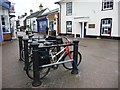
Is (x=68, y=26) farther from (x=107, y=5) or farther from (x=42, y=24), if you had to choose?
(x=42, y=24)

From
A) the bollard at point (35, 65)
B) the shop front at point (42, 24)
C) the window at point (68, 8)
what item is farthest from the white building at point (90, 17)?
the bollard at point (35, 65)

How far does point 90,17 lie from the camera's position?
60.2 ft

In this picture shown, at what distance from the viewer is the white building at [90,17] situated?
16234mm

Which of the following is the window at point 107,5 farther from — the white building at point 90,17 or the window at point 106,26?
the window at point 106,26

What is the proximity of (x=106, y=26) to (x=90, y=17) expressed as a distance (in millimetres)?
2486

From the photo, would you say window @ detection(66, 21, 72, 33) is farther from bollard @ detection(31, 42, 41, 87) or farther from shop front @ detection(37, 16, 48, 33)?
bollard @ detection(31, 42, 41, 87)

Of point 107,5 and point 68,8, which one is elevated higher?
point 68,8

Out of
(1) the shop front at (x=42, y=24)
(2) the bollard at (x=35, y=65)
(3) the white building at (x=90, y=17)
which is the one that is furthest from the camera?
(1) the shop front at (x=42, y=24)

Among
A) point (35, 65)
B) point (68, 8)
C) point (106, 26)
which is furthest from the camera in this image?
point (68, 8)

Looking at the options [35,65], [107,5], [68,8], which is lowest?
[35,65]

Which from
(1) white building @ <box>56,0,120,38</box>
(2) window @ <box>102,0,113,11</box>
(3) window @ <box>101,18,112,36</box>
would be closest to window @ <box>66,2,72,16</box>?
(1) white building @ <box>56,0,120,38</box>

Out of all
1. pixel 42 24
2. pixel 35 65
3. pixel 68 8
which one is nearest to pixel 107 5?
pixel 68 8

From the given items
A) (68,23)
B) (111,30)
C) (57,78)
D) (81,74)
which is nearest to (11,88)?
(57,78)

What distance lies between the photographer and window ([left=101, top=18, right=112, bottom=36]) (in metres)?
16.5
